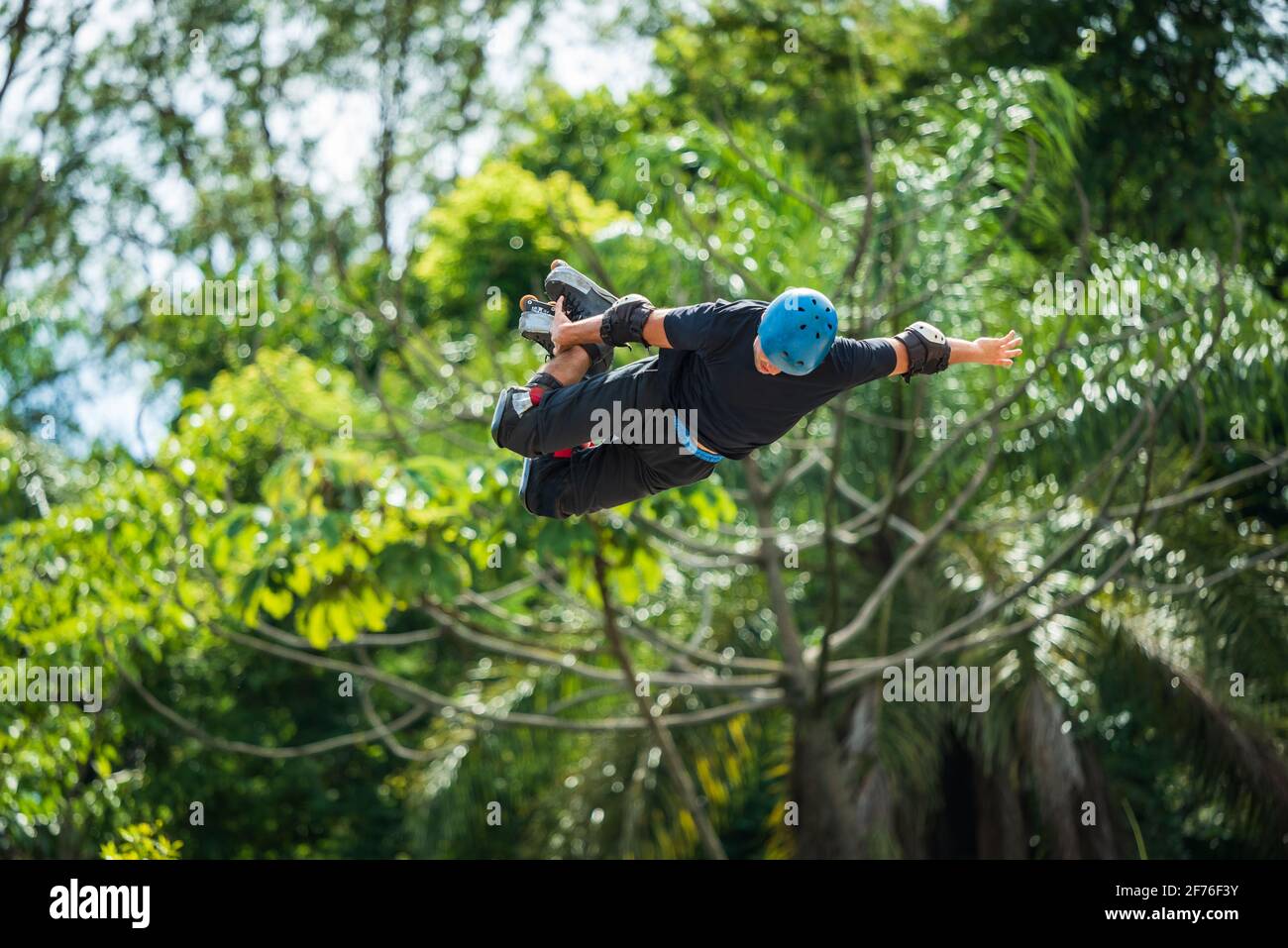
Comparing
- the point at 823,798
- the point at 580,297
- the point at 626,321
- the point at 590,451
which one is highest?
the point at 580,297

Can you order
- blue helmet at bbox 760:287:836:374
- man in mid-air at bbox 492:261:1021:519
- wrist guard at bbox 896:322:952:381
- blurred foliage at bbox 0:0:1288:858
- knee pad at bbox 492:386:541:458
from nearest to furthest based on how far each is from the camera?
blue helmet at bbox 760:287:836:374, man in mid-air at bbox 492:261:1021:519, wrist guard at bbox 896:322:952:381, knee pad at bbox 492:386:541:458, blurred foliage at bbox 0:0:1288:858

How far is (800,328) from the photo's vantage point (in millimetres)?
4484

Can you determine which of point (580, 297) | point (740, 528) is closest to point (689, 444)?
point (580, 297)

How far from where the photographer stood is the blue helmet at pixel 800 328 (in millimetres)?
4484

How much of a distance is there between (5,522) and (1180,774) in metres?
10.1

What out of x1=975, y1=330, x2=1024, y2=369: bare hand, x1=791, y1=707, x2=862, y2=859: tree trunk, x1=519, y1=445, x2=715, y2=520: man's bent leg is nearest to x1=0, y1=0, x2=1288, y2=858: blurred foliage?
x1=791, y1=707, x2=862, y2=859: tree trunk

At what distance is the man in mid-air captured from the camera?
15.5 feet

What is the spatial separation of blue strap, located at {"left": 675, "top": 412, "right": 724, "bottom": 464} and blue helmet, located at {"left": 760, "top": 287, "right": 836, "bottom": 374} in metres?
0.55

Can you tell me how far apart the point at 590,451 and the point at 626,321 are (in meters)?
0.79

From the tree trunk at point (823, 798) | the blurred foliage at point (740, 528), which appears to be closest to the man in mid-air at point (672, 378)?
the blurred foliage at point (740, 528)

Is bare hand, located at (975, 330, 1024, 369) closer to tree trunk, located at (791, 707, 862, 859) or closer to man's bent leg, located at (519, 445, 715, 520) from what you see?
man's bent leg, located at (519, 445, 715, 520)

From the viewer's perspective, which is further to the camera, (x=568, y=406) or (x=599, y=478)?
(x=599, y=478)

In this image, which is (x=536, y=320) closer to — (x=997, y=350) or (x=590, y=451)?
(x=590, y=451)
